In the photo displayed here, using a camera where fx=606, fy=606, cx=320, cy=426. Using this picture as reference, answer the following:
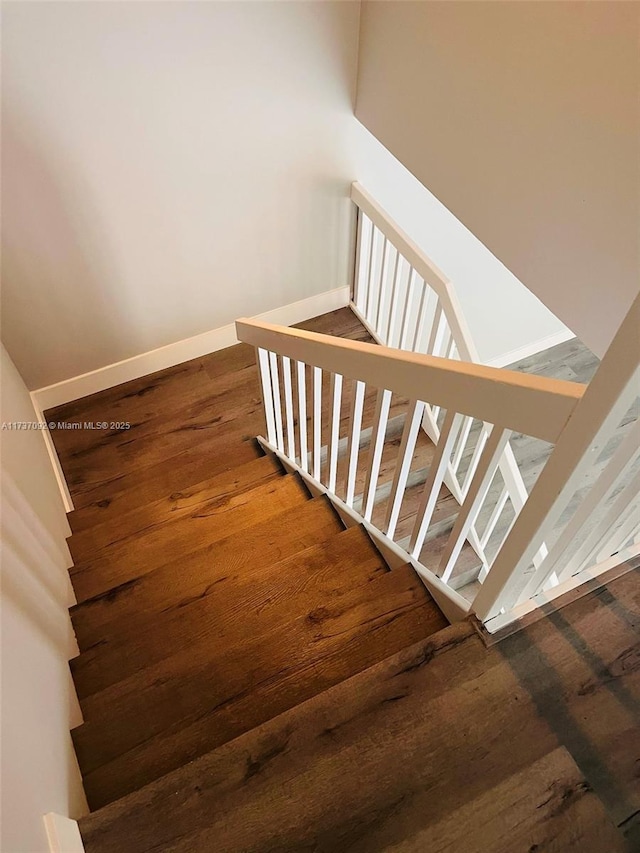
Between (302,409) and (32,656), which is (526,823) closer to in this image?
(32,656)

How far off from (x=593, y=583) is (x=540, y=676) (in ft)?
0.93

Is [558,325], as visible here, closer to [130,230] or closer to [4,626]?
[130,230]

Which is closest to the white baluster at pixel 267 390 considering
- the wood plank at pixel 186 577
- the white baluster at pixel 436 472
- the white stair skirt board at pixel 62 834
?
the wood plank at pixel 186 577

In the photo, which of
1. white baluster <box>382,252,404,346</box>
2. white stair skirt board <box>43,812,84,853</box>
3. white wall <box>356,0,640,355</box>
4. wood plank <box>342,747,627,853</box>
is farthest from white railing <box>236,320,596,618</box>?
white stair skirt board <box>43,812,84,853</box>

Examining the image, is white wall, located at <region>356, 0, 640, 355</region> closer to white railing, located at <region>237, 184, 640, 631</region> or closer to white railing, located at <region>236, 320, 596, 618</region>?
white railing, located at <region>237, 184, 640, 631</region>

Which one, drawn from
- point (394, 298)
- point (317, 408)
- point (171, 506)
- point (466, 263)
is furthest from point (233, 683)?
point (466, 263)

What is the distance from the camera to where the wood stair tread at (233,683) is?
1491 mm

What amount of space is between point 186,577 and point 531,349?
10.6 feet

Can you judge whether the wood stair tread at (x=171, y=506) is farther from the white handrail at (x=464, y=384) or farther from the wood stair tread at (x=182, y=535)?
the white handrail at (x=464, y=384)

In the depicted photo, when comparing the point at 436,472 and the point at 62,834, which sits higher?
the point at 436,472

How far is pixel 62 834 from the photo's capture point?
1.18 metres

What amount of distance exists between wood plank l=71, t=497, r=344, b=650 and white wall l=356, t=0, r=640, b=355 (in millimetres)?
1150

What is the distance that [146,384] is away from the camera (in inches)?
125

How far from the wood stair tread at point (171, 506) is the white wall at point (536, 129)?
4.34 feet
